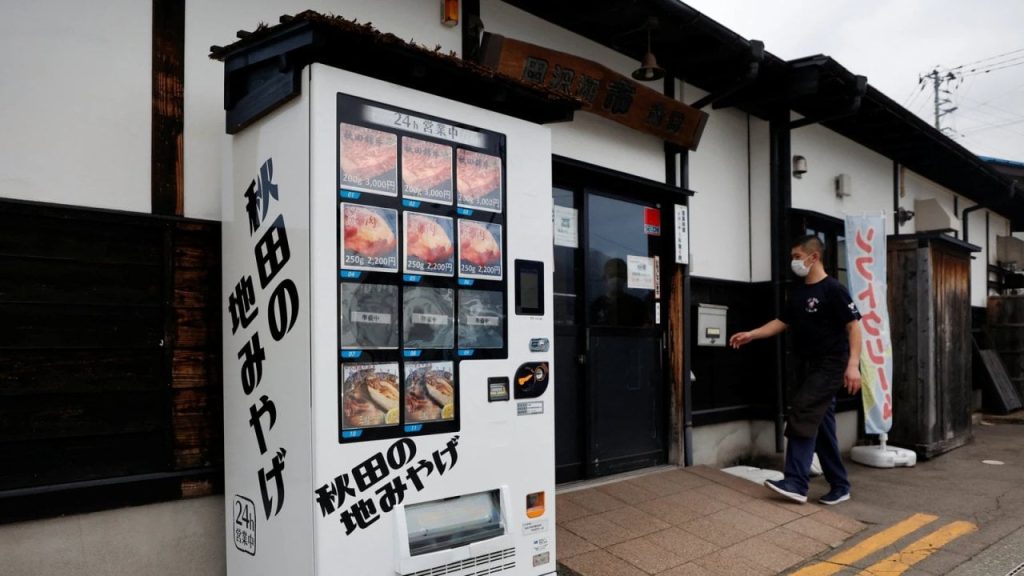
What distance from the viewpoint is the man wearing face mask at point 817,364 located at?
5184 millimetres

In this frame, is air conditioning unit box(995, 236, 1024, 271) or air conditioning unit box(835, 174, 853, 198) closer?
air conditioning unit box(835, 174, 853, 198)

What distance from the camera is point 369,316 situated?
9.67 feet

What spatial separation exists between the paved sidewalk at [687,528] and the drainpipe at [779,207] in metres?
2.06

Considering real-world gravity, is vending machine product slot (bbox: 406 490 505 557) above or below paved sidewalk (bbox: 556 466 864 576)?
above

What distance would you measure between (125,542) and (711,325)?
5.05 meters

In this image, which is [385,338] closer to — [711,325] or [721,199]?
[711,325]

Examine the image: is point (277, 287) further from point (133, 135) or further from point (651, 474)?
point (651, 474)

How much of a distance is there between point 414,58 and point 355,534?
6.75ft

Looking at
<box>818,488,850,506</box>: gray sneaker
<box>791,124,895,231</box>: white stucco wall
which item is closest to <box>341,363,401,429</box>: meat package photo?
<box>818,488,850,506</box>: gray sneaker

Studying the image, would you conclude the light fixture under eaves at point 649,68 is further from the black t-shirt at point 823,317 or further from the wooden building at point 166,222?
the black t-shirt at point 823,317

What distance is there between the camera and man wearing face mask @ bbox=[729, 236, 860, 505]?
17.0ft

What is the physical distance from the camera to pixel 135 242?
3.32m

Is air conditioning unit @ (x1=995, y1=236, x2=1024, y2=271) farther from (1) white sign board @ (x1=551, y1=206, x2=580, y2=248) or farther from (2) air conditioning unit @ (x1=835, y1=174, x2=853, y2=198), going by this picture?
(1) white sign board @ (x1=551, y1=206, x2=580, y2=248)

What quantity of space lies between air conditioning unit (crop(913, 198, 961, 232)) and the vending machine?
946 cm
